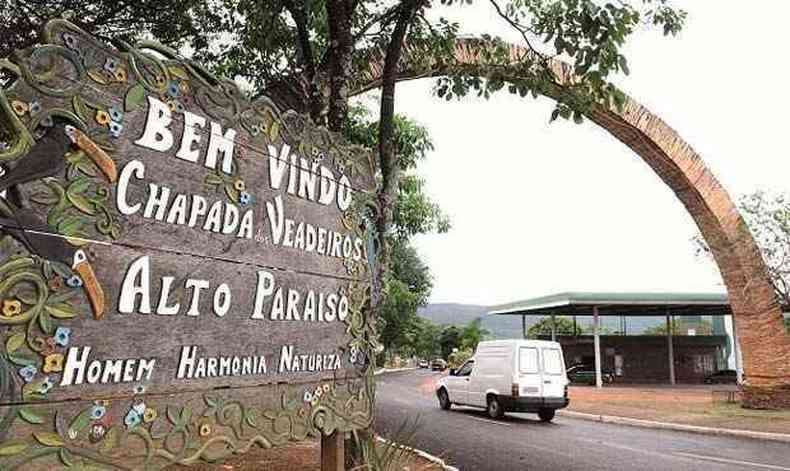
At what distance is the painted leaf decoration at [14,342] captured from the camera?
2.38m

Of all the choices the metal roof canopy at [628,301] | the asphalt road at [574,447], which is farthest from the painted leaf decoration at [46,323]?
the metal roof canopy at [628,301]

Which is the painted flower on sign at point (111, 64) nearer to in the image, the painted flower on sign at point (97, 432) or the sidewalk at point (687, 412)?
the painted flower on sign at point (97, 432)

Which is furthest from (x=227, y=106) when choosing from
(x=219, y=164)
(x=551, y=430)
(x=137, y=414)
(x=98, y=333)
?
(x=551, y=430)

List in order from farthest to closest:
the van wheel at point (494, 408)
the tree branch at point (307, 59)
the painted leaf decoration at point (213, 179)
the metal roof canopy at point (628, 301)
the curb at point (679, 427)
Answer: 1. the metal roof canopy at point (628, 301)
2. the van wheel at point (494, 408)
3. the curb at point (679, 427)
4. the tree branch at point (307, 59)
5. the painted leaf decoration at point (213, 179)

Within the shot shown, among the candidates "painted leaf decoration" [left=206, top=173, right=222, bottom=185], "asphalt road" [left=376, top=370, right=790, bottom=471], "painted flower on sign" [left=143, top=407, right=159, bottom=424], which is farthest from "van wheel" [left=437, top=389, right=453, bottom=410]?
"painted flower on sign" [left=143, top=407, right=159, bottom=424]

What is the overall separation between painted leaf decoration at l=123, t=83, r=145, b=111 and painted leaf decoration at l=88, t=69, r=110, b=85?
12 cm

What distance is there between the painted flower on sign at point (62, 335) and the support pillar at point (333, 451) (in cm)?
251

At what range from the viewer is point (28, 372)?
8.04ft

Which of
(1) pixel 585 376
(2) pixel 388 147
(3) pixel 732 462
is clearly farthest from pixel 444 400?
(1) pixel 585 376

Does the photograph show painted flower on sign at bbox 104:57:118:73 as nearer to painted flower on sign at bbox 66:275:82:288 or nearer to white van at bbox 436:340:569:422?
painted flower on sign at bbox 66:275:82:288

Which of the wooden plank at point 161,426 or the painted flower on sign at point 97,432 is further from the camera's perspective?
the painted flower on sign at point 97,432

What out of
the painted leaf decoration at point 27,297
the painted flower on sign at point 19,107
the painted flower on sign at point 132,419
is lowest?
the painted flower on sign at point 132,419

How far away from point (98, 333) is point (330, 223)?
1.96 metres

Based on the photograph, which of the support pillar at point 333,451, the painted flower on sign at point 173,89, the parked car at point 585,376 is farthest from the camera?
the parked car at point 585,376
